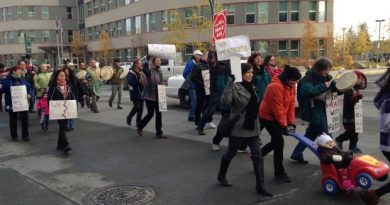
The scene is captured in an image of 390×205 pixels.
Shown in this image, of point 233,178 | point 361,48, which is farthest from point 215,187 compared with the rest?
point 361,48

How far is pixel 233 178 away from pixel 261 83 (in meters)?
2.34

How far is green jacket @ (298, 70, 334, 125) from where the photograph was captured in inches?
240

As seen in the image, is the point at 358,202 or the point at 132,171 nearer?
the point at 358,202

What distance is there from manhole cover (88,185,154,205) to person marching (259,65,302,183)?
1822 mm

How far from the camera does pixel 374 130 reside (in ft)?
32.1

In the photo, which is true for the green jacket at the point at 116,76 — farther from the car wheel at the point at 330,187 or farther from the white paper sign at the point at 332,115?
the car wheel at the point at 330,187

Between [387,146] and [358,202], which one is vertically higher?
[387,146]

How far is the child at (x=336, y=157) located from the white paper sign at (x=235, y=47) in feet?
5.82

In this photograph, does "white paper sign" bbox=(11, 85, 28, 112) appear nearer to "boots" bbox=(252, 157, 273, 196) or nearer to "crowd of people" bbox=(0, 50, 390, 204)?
"crowd of people" bbox=(0, 50, 390, 204)

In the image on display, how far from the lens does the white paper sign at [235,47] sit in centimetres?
637

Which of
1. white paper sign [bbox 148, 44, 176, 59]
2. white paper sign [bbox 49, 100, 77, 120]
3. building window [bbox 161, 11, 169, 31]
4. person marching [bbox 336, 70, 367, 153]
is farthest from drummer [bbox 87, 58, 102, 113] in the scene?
building window [bbox 161, 11, 169, 31]

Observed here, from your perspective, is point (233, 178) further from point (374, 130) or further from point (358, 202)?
point (374, 130)

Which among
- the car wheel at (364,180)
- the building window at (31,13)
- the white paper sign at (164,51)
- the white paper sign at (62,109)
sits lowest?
the car wheel at (364,180)

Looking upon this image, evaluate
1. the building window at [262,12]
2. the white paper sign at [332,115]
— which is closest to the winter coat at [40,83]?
the white paper sign at [332,115]
